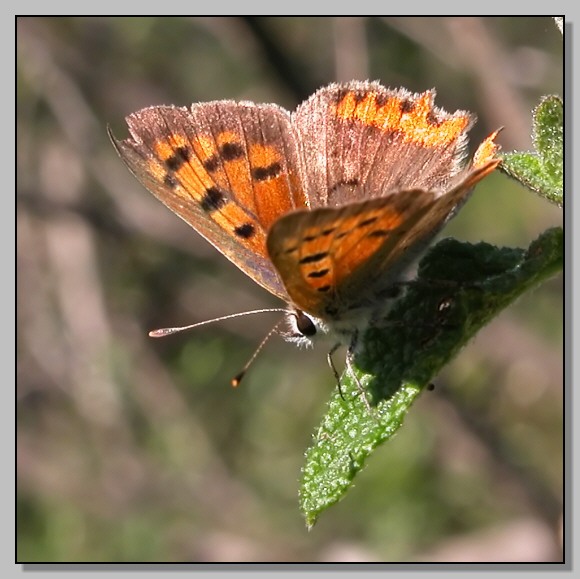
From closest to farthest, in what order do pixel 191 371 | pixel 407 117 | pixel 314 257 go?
pixel 314 257 → pixel 407 117 → pixel 191 371

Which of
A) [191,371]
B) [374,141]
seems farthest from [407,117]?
[191,371]

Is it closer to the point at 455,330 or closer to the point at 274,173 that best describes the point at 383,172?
the point at 274,173

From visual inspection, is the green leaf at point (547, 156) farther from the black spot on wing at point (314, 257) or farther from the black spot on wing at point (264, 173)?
the black spot on wing at point (264, 173)

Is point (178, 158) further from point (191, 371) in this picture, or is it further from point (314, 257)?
point (191, 371)

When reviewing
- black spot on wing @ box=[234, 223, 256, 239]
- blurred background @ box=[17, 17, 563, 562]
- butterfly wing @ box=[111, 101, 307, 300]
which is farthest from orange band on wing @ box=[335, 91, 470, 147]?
blurred background @ box=[17, 17, 563, 562]

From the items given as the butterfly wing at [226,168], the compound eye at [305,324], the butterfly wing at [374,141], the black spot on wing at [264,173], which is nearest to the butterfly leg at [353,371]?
the compound eye at [305,324]

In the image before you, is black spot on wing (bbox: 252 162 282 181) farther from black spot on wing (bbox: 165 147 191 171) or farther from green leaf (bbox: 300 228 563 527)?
green leaf (bbox: 300 228 563 527)

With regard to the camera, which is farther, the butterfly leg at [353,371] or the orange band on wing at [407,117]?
the orange band on wing at [407,117]

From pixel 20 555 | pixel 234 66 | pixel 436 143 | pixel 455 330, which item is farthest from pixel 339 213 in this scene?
pixel 234 66
